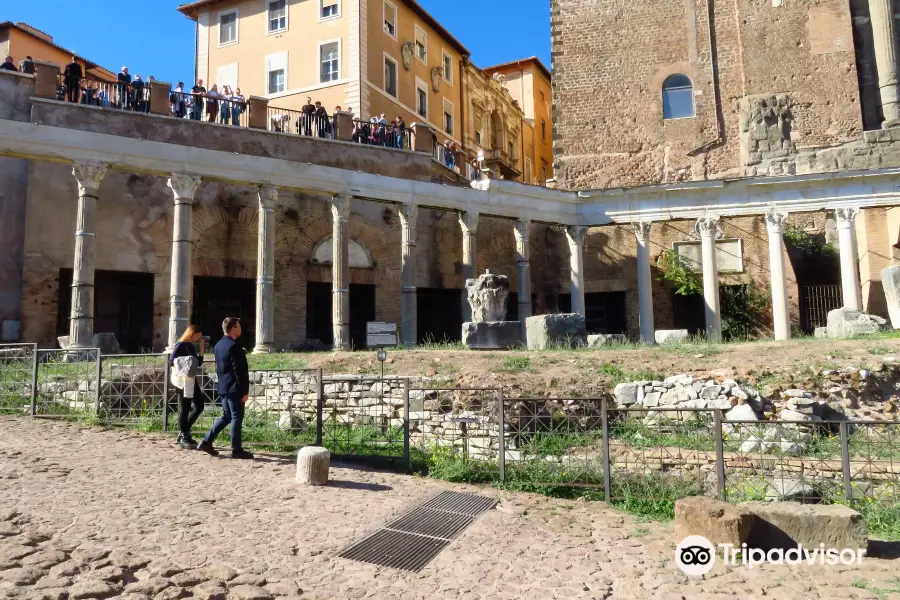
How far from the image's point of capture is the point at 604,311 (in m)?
22.0

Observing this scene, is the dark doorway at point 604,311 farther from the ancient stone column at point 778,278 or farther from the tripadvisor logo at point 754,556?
the tripadvisor logo at point 754,556

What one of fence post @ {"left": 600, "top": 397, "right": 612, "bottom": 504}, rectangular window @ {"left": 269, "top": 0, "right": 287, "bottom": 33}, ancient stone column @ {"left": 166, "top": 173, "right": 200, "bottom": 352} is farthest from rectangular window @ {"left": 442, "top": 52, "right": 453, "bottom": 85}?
fence post @ {"left": 600, "top": 397, "right": 612, "bottom": 504}

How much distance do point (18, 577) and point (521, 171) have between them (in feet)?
110

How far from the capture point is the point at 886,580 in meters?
4.32

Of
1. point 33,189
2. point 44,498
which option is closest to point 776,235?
Answer: point 44,498

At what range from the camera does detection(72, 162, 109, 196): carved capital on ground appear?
13172 mm

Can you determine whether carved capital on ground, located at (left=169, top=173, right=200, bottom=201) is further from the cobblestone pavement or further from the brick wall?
the brick wall

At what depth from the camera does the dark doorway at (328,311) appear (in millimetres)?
18812

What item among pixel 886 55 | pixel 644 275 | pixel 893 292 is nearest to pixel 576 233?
pixel 644 275

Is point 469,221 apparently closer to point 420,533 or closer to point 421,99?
point 421,99

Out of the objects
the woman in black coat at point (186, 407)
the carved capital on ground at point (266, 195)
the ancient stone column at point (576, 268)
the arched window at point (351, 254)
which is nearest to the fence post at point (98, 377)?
the woman in black coat at point (186, 407)

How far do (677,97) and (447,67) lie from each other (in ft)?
37.6

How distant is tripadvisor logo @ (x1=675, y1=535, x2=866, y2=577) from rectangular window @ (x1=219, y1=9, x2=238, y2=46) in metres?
26.4

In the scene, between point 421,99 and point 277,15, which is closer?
point 277,15
